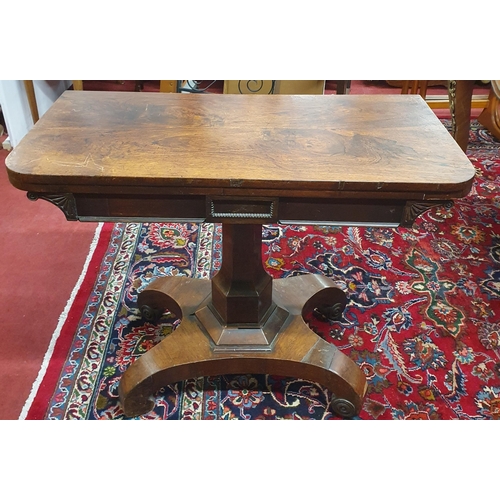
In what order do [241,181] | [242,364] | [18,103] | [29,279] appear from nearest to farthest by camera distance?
1. [241,181]
2. [242,364]
3. [29,279]
4. [18,103]

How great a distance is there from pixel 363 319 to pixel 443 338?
266mm

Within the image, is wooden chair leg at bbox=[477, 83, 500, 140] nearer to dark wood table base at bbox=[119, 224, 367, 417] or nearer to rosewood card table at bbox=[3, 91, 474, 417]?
rosewood card table at bbox=[3, 91, 474, 417]

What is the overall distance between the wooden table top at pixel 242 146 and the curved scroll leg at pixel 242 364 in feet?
1.81

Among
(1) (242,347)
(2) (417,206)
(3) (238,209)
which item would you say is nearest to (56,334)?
(1) (242,347)

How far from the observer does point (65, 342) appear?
1663 mm

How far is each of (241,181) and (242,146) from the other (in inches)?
6.5

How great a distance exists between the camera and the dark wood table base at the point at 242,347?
4.61 feet

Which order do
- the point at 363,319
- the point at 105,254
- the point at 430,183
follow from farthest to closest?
the point at 105,254, the point at 363,319, the point at 430,183

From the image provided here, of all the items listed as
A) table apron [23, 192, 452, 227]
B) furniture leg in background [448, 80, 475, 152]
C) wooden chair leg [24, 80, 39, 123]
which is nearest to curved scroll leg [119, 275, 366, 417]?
table apron [23, 192, 452, 227]

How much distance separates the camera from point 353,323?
1757 mm

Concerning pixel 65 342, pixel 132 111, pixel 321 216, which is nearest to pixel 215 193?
pixel 321 216

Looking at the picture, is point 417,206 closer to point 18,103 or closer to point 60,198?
point 60,198

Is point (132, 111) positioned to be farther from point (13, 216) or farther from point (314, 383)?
point (13, 216)

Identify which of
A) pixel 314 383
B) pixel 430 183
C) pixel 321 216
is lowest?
pixel 314 383
